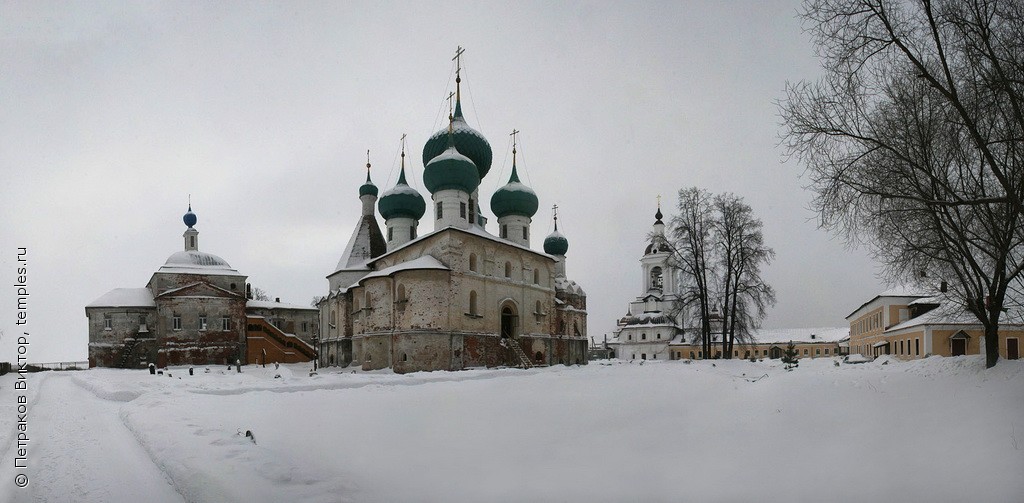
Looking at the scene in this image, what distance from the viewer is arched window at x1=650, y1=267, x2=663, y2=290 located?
7750cm

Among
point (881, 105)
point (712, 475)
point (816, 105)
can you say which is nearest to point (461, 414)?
point (712, 475)

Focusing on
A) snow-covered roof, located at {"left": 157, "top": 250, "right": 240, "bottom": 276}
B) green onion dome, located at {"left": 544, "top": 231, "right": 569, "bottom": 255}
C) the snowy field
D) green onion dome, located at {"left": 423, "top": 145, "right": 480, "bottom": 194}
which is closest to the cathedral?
green onion dome, located at {"left": 423, "top": 145, "right": 480, "bottom": 194}

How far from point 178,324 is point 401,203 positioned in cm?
1879

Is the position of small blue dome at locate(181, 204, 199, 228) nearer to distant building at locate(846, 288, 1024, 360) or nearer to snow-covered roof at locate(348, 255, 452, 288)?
snow-covered roof at locate(348, 255, 452, 288)

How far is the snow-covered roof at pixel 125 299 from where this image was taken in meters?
42.7

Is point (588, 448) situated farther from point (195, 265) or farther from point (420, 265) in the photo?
point (195, 265)

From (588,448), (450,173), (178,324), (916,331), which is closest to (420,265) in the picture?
(450,173)

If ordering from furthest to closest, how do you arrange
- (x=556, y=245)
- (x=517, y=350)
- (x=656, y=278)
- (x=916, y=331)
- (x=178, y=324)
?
(x=656, y=278) → (x=556, y=245) → (x=178, y=324) → (x=517, y=350) → (x=916, y=331)

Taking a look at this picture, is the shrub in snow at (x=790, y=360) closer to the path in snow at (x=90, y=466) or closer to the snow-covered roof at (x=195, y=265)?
the path in snow at (x=90, y=466)

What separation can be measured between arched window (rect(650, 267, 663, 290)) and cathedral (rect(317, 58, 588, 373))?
33742 millimetres

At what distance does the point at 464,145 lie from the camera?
4009cm

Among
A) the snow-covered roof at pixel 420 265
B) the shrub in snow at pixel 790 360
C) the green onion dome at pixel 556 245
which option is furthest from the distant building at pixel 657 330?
the snow-covered roof at pixel 420 265

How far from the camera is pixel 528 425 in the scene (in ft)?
29.5

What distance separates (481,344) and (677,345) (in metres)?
48.1
